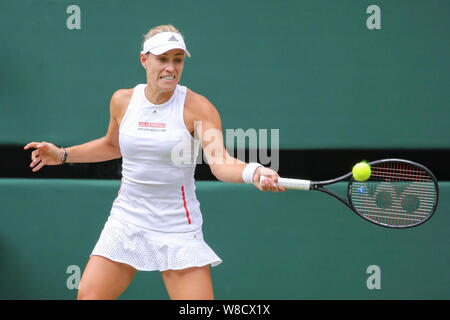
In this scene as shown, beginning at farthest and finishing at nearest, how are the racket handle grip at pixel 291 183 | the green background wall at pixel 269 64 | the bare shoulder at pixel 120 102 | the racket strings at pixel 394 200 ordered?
the green background wall at pixel 269 64, the racket strings at pixel 394 200, the bare shoulder at pixel 120 102, the racket handle grip at pixel 291 183

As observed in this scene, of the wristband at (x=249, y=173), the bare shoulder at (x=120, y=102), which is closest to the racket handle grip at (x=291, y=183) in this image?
the wristband at (x=249, y=173)

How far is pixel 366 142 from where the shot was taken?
11.7ft

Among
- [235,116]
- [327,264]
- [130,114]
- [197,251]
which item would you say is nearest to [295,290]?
[327,264]

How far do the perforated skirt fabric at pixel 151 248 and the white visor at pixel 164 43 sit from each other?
2.31 feet

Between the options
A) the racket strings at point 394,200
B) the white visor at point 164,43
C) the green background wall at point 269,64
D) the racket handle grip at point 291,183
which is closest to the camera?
the racket handle grip at point 291,183

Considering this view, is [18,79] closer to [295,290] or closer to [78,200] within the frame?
[78,200]

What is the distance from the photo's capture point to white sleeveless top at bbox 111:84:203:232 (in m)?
2.51

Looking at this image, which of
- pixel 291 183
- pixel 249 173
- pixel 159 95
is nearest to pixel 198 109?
pixel 159 95

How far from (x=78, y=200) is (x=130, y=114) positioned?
1.17 m

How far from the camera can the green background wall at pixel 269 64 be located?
3545 mm

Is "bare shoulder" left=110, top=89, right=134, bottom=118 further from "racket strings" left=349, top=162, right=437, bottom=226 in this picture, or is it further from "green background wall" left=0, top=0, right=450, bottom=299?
"racket strings" left=349, top=162, right=437, bottom=226

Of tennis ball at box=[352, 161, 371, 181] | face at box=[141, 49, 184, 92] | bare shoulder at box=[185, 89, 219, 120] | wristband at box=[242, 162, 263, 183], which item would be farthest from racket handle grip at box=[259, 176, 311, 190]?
face at box=[141, 49, 184, 92]

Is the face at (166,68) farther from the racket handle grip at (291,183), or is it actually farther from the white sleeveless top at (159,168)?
the racket handle grip at (291,183)

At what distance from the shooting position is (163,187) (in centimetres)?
255
